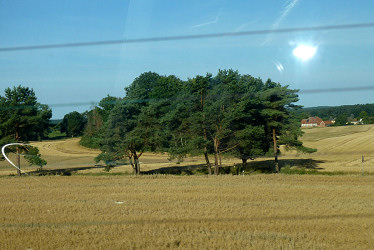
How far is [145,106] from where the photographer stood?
34406mm

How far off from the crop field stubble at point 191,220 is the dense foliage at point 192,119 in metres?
14.5

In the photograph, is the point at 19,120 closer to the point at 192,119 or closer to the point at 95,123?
the point at 95,123

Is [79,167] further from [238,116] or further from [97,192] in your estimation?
[97,192]

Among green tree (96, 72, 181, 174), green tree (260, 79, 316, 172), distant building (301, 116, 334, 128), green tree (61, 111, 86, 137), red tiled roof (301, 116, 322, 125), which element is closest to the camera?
green tree (61, 111, 86, 137)

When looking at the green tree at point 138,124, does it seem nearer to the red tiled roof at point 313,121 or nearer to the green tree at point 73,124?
the green tree at point 73,124

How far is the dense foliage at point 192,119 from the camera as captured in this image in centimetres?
3131

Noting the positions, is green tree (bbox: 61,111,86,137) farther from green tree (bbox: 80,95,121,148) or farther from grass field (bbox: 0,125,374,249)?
grass field (bbox: 0,125,374,249)

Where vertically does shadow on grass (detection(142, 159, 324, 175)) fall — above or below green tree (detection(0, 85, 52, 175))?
below

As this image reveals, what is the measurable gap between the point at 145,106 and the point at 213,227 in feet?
84.0

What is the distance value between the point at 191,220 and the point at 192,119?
21362mm

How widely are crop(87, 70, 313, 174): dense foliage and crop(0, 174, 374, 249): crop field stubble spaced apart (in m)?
14.5

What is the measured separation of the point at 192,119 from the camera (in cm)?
3152

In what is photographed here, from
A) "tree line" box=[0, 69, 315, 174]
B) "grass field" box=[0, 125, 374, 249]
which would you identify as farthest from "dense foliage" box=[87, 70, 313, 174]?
"grass field" box=[0, 125, 374, 249]

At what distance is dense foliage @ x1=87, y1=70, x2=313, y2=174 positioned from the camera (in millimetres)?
31312
